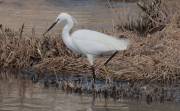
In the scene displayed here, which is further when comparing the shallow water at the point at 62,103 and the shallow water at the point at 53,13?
the shallow water at the point at 53,13

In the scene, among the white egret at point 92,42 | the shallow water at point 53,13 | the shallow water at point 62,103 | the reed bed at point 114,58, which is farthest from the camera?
the shallow water at point 53,13

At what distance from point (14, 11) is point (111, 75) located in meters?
9.43

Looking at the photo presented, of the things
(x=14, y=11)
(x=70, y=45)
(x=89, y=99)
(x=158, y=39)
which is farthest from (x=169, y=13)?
(x=14, y=11)

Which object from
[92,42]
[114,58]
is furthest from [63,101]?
[114,58]

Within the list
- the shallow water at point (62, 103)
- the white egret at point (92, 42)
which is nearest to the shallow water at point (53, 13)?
the white egret at point (92, 42)

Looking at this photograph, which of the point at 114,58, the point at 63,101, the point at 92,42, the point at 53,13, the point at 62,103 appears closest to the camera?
the point at 62,103

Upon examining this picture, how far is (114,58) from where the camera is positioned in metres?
10.3

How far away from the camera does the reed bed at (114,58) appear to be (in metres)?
9.41

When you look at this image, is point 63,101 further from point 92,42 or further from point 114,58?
point 114,58

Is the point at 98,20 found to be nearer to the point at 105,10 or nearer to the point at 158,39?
the point at 105,10

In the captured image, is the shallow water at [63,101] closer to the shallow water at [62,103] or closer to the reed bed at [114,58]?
the shallow water at [62,103]

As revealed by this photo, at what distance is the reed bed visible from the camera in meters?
9.41

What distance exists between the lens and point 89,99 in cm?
806

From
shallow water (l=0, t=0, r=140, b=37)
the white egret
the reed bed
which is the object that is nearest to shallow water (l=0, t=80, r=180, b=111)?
the white egret
